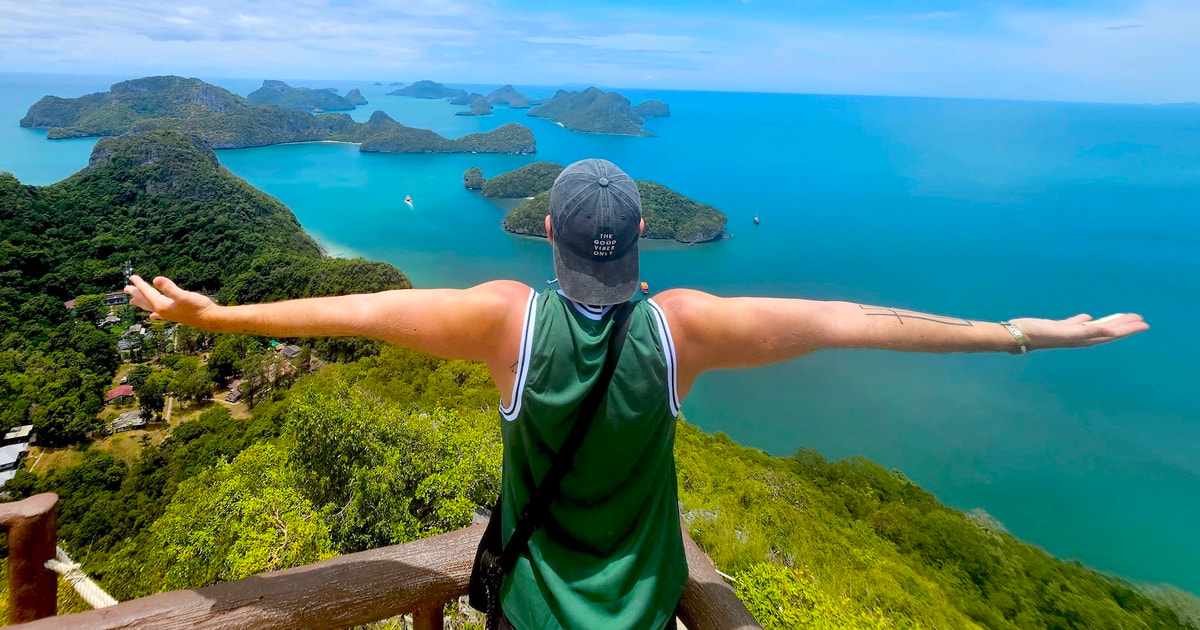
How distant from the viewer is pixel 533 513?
1089 mm

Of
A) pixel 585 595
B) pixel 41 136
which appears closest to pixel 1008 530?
pixel 585 595

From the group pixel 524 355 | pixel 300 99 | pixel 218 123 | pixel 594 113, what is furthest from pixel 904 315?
pixel 300 99

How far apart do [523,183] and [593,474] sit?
71.4 meters

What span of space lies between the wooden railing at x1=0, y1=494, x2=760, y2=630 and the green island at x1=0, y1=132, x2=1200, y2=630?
227 centimetres

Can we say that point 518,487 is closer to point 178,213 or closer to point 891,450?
point 891,450

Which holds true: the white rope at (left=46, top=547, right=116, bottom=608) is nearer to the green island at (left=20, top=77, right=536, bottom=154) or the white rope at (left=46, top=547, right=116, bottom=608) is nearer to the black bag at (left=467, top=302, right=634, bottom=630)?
the black bag at (left=467, top=302, right=634, bottom=630)

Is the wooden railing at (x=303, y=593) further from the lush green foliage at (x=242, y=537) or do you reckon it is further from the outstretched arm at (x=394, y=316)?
the lush green foliage at (x=242, y=537)

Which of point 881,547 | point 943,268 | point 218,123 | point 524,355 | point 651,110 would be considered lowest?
point 881,547

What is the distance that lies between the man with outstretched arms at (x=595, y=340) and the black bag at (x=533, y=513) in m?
0.01

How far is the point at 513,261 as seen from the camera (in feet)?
153

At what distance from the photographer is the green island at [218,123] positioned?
95688mm

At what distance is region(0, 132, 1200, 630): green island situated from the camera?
18.3ft

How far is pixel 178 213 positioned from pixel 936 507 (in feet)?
179

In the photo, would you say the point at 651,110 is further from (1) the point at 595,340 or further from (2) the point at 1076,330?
(1) the point at 595,340
